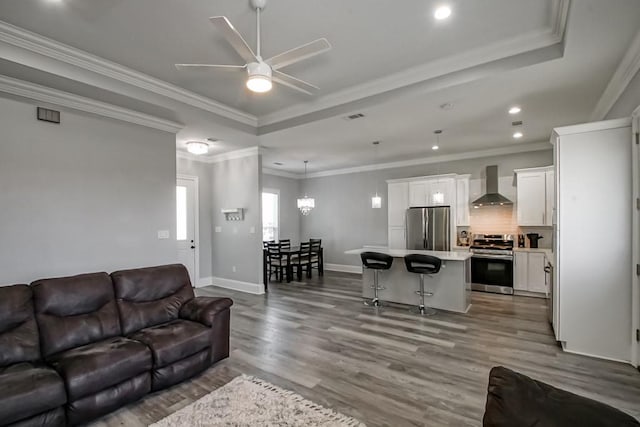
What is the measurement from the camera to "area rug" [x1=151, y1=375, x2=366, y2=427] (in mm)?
2277

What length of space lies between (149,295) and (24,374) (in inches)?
49.3

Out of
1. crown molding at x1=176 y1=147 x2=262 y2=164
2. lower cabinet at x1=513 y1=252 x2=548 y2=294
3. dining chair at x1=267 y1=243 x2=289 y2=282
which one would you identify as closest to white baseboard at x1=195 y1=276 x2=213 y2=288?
dining chair at x1=267 y1=243 x2=289 y2=282

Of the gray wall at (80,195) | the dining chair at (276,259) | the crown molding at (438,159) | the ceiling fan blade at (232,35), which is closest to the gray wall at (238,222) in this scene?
the dining chair at (276,259)

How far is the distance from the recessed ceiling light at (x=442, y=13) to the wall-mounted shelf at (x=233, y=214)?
4.96 m

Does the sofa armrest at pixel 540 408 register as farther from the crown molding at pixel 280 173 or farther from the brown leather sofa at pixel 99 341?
the crown molding at pixel 280 173

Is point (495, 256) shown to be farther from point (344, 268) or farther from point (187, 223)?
point (187, 223)

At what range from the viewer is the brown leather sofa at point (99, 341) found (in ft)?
6.97

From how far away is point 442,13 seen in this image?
8.62 ft

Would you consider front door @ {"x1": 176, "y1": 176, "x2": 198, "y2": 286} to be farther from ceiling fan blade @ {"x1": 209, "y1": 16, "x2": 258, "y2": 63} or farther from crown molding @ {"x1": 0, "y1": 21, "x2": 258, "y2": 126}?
ceiling fan blade @ {"x1": 209, "y1": 16, "x2": 258, "y2": 63}

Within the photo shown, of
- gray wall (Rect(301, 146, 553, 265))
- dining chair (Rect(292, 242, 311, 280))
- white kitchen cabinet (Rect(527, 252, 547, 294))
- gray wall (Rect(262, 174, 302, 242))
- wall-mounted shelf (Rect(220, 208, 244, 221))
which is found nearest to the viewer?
white kitchen cabinet (Rect(527, 252, 547, 294))

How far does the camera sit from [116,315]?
2.98m

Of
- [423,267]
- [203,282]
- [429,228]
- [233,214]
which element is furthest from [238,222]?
[429,228]

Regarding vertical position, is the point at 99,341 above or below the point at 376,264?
below

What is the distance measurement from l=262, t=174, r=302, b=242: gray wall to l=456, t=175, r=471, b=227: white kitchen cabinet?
15.9 ft
